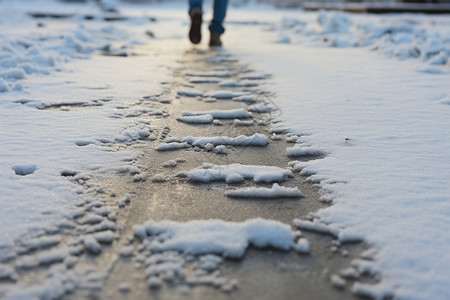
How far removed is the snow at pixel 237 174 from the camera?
1.54 meters

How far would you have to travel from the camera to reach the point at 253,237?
46.8 inches

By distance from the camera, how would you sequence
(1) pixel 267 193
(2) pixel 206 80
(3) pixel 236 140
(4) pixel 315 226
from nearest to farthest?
(4) pixel 315 226, (1) pixel 267 193, (3) pixel 236 140, (2) pixel 206 80

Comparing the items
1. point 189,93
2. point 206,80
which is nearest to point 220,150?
point 189,93

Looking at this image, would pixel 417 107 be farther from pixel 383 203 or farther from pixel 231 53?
pixel 231 53

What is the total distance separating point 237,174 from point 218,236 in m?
0.41

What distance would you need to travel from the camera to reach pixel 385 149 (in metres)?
1.81

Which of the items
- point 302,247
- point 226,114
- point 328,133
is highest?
point 226,114

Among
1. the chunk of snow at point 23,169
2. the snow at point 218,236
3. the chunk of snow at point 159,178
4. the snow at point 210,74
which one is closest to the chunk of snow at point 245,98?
the snow at point 210,74

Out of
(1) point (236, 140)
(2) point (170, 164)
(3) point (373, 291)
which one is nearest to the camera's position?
(3) point (373, 291)

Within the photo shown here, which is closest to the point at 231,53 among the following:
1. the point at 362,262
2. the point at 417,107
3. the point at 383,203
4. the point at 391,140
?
the point at 417,107

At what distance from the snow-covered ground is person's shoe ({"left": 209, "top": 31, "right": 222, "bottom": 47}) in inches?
31.1

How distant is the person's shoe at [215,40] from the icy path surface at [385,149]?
1.07 m

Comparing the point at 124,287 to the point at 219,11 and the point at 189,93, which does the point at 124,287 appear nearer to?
the point at 189,93

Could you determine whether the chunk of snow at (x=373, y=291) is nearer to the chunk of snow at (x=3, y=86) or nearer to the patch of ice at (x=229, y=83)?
the patch of ice at (x=229, y=83)
